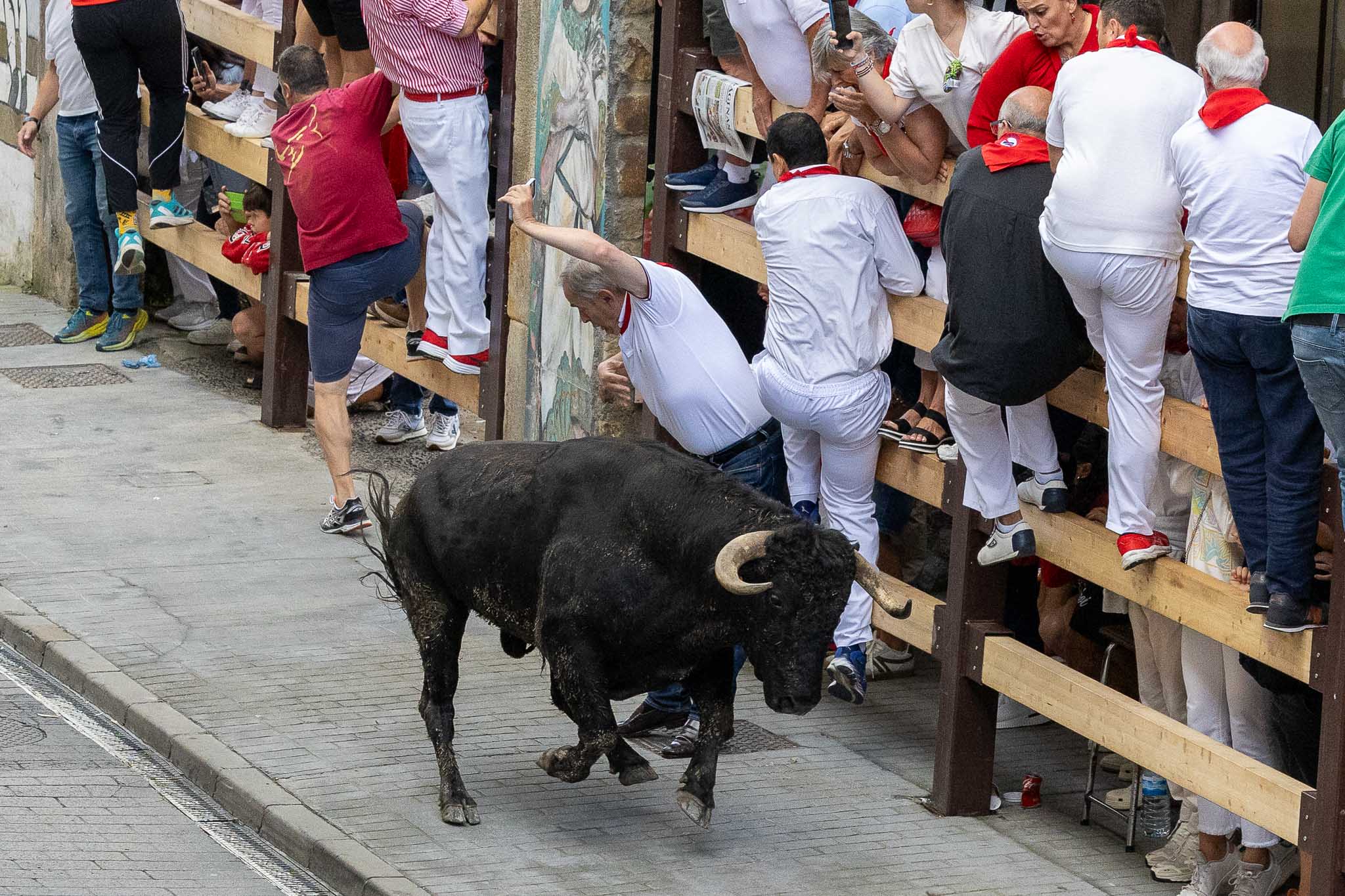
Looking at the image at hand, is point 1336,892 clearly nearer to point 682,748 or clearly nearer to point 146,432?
point 682,748

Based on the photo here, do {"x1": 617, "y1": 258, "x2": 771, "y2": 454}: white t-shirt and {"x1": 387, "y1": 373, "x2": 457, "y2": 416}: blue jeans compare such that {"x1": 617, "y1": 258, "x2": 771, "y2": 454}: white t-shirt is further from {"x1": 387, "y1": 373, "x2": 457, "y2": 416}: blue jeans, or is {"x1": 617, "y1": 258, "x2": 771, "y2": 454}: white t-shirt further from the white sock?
{"x1": 387, "y1": 373, "x2": 457, "y2": 416}: blue jeans

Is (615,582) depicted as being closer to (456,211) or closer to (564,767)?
(564,767)

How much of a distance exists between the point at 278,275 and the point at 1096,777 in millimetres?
Result: 7239

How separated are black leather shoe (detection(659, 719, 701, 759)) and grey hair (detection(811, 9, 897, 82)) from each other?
2.82 metres

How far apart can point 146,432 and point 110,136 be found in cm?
244

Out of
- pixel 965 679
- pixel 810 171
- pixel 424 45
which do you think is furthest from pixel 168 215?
pixel 965 679

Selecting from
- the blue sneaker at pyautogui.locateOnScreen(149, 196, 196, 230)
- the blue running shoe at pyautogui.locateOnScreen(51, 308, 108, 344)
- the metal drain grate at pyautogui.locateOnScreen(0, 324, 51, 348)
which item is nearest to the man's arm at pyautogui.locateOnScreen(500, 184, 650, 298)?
the blue sneaker at pyautogui.locateOnScreen(149, 196, 196, 230)

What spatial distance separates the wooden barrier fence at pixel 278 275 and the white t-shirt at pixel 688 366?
3056 millimetres

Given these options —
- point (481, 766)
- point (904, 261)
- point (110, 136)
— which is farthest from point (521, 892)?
point (110, 136)

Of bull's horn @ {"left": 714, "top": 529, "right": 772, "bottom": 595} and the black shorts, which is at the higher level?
the black shorts

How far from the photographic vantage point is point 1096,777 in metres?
8.90

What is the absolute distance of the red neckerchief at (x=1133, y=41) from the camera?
7176 mm

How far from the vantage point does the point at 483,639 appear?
10.4m

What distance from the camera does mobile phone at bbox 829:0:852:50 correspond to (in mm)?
8016
